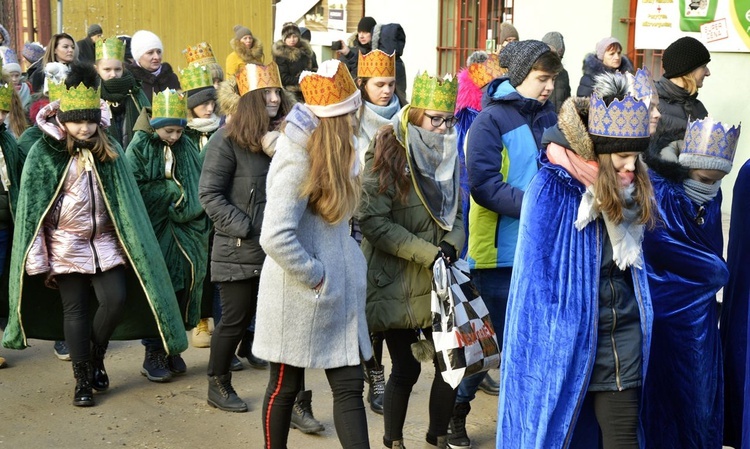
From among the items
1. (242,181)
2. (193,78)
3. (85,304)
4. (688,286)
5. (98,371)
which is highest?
(193,78)

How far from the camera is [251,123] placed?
5.89m

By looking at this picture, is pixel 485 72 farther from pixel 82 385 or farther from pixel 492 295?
pixel 82 385

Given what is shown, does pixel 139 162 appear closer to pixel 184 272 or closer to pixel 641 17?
pixel 184 272

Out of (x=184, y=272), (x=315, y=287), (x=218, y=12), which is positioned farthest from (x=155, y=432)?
(x=218, y=12)

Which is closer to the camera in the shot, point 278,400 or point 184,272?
point 278,400

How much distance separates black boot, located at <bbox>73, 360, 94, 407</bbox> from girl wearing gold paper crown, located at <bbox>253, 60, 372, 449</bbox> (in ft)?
6.88

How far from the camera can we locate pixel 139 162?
6832mm

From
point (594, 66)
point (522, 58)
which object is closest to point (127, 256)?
point (522, 58)

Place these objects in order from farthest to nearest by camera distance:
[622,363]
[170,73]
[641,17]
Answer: [641,17]
[170,73]
[622,363]

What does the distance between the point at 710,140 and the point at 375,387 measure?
2496 mm

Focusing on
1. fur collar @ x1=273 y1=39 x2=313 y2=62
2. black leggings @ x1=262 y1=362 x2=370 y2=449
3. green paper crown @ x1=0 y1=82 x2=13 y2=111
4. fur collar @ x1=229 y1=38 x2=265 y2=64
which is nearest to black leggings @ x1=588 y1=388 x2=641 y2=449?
black leggings @ x1=262 y1=362 x2=370 y2=449

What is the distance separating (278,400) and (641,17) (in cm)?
902

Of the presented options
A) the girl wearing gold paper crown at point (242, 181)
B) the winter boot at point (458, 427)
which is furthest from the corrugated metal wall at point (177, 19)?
the winter boot at point (458, 427)

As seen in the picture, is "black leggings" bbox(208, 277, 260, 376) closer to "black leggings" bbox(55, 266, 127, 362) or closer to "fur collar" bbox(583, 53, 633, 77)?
"black leggings" bbox(55, 266, 127, 362)
